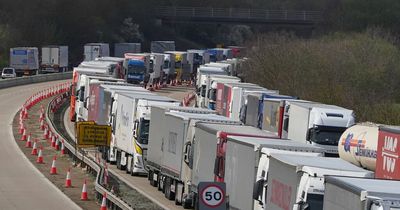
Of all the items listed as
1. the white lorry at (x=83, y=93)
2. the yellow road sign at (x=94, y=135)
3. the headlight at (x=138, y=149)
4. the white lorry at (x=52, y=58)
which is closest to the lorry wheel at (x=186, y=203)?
the yellow road sign at (x=94, y=135)

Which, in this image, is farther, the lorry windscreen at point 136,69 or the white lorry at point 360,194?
the lorry windscreen at point 136,69

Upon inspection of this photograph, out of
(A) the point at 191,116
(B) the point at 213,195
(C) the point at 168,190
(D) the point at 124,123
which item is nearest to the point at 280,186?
(B) the point at 213,195

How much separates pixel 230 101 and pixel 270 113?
33.1 feet

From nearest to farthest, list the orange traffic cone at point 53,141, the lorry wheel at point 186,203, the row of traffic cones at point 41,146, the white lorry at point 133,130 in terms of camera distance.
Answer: the lorry wheel at point 186,203 < the row of traffic cones at point 41,146 < the white lorry at point 133,130 < the orange traffic cone at point 53,141

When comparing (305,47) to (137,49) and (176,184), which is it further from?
(137,49)

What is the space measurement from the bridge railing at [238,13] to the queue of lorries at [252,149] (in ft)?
304

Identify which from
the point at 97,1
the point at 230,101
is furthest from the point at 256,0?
the point at 230,101

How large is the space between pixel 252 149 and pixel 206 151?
5.06 m

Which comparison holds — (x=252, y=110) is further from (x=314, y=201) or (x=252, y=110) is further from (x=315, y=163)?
(x=314, y=201)

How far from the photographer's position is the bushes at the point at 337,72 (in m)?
59.8

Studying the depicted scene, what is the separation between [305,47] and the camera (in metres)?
75.0

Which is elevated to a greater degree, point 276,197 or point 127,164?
point 276,197

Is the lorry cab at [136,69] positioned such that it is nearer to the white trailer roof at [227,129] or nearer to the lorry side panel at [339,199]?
the white trailer roof at [227,129]

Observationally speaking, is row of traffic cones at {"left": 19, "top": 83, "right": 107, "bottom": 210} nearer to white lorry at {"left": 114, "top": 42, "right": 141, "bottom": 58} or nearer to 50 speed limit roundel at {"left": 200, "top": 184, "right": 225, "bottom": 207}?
50 speed limit roundel at {"left": 200, "top": 184, "right": 225, "bottom": 207}
